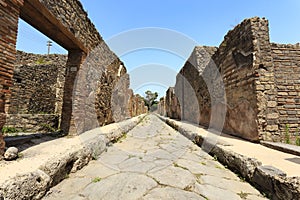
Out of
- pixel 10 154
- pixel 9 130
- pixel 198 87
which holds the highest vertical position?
pixel 198 87

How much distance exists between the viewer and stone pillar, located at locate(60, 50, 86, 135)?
3930 mm

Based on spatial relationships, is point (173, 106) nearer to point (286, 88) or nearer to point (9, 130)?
point (286, 88)

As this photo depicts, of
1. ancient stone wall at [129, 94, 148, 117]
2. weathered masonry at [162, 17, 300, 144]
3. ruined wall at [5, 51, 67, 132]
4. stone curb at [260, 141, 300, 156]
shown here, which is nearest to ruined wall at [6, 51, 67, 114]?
ruined wall at [5, 51, 67, 132]

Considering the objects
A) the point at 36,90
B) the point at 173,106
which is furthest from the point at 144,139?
the point at 173,106

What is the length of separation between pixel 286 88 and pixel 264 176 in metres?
3.33

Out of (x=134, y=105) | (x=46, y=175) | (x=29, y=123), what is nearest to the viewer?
(x=46, y=175)

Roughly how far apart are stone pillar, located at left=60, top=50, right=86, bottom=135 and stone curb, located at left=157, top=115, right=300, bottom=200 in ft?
11.7

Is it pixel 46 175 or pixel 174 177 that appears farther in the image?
pixel 174 177

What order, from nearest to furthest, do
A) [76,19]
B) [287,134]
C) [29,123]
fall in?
[287,134] < [76,19] < [29,123]

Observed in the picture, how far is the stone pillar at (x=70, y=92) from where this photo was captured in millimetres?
3930

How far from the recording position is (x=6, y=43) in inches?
78.2

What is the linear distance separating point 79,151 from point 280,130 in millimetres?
4504

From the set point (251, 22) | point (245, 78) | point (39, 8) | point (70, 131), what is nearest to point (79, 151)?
point (70, 131)

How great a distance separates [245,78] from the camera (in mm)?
4121
